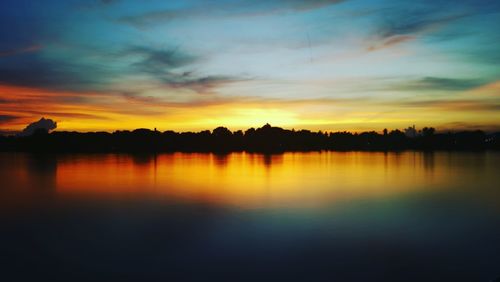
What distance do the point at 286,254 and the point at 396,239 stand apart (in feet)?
18.5

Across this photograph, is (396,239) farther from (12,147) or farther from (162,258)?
(12,147)

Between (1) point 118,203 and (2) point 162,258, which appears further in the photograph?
(1) point 118,203

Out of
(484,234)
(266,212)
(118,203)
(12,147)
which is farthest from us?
(12,147)

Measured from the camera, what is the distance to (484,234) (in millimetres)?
19969

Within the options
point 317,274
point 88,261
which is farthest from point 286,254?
point 88,261

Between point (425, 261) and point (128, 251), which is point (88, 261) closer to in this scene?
point (128, 251)

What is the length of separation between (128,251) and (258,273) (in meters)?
5.30

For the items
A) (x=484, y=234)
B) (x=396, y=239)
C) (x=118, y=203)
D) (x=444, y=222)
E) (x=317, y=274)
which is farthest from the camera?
(x=118, y=203)

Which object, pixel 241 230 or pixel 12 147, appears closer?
pixel 241 230

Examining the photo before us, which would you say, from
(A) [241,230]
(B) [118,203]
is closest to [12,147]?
(B) [118,203]

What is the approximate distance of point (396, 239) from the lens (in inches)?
725

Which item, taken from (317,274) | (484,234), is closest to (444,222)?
(484,234)

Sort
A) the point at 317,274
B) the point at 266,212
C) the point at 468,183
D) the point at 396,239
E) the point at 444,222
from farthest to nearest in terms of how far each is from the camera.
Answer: the point at 468,183 < the point at 266,212 < the point at 444,222 < the point at 396,239 < the point at 317,274

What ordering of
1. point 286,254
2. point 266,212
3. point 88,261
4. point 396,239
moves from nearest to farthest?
point 88,261, point 286,254, point 396,239, point 266,212
